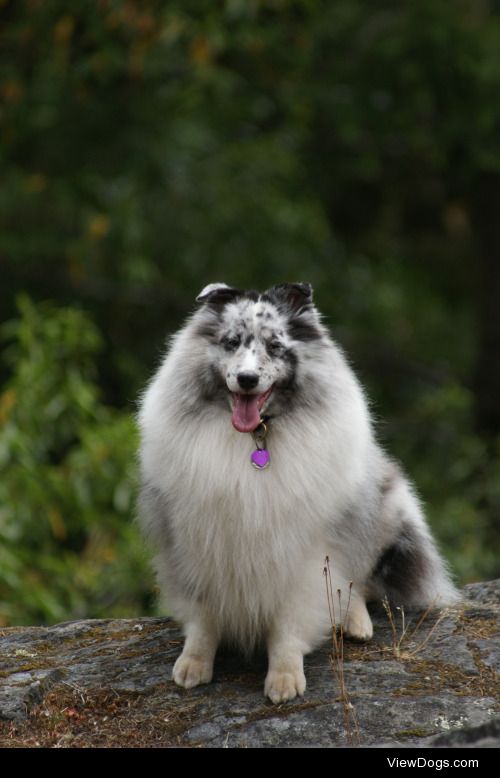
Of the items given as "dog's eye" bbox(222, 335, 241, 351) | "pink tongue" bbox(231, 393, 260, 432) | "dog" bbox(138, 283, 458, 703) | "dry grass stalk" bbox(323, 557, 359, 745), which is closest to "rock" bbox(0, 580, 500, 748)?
"dry grass stalk" bbox(323, 557, 359, 745)

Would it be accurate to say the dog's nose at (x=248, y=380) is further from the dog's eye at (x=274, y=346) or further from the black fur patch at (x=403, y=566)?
the black fur patch at (x=403, y=566)

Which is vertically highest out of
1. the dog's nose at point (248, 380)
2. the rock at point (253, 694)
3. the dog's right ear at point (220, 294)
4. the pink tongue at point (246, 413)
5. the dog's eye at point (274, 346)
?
the dog's right ear at point (220, 294)

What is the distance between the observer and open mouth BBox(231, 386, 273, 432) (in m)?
3.80

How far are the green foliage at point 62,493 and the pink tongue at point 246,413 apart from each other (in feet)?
9.31

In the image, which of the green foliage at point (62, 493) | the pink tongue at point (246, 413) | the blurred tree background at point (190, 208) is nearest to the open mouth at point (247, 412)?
the pink tongue at point (246, 413)

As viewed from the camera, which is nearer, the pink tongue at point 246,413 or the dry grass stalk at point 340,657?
the dry grass stalk at point 340,657

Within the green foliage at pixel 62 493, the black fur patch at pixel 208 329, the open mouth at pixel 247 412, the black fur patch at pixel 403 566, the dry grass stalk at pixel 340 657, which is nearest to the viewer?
the dry grass stalk at pixel 340 657

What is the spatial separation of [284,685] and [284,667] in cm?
9

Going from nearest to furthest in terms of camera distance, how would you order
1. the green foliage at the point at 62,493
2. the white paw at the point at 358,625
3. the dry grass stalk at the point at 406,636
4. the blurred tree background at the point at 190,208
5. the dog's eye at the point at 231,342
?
the dog's eye at the point at 231,342 < the dry grass stalk at the point at 406,636 < the white paw at the point at 358,625 < the green foliage at the point at 62,493 < the blurred tree background at the point at 190,208

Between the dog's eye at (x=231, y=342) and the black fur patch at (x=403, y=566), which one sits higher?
the dog's eye at (x=231, y=342)

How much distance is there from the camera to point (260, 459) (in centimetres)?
391

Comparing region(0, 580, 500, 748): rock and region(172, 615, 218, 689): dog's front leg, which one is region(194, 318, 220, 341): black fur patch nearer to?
region(172, 615, 218, 689): dog's front leg

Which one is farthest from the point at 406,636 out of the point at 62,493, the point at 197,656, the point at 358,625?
the point at 62,493

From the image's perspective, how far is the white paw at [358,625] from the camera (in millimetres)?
4363
